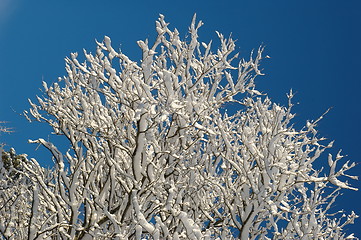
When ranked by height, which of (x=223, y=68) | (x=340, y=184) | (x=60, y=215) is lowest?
(x=60, y=215)

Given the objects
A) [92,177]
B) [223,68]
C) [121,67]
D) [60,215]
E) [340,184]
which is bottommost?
[60,215]

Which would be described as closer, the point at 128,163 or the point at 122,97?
the point at 122,97

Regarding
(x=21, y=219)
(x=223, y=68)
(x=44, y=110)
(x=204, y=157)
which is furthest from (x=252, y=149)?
(x=21, y=219)

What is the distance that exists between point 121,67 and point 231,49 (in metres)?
2.14

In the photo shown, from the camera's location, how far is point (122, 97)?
7.62 m

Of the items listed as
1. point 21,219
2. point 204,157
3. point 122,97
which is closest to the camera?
point 122,97

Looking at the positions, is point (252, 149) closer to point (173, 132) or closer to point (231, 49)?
point (173, 132)

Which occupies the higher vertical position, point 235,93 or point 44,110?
point 235,93

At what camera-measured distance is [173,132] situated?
7902mm

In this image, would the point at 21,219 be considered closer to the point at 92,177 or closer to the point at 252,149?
the point at 92,177

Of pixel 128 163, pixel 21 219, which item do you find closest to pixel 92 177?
pixel 128 163

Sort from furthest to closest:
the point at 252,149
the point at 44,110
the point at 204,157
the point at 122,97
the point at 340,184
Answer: the point at 44,110 < the point at 204,157 < the point at 122,97 < the point at 252,149 < the point at 340,184

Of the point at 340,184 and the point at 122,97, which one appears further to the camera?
the point at 122,97

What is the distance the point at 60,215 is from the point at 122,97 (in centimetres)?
239
